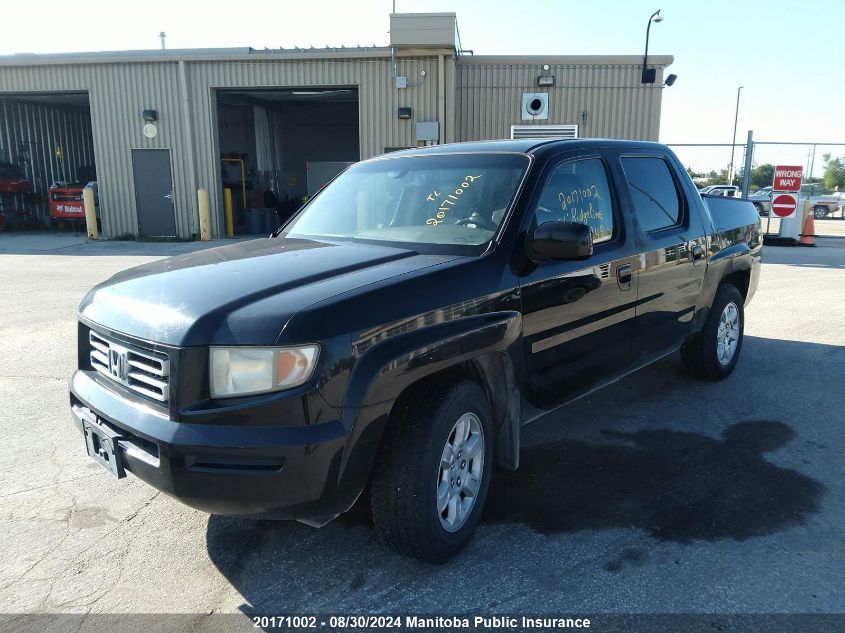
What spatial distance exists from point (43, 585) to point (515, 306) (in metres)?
2.39

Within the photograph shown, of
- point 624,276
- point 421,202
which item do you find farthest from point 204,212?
point 624,276

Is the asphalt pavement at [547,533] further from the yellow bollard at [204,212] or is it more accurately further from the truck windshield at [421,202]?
the yellow bollard at [204,212]

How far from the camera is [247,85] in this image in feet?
54.6

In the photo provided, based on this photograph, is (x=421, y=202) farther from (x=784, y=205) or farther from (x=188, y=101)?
(x=784, y=205)

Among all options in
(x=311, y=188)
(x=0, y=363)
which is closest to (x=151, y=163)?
(x=311, y=188)

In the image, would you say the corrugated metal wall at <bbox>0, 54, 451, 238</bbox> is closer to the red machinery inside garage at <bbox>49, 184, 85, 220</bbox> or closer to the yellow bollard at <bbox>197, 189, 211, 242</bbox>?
the yellow bollard at <bbox>197, 189, 211, 242</bbox>

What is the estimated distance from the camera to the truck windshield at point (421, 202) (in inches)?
130

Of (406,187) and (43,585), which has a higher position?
(406,187)

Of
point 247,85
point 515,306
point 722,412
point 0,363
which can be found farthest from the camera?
point 247,85

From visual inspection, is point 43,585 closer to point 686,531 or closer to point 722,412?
point 686,531

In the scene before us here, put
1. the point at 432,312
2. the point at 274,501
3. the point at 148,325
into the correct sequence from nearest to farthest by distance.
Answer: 1. the point at 274,501
2. the point at 148,325
3. the point at 432,312

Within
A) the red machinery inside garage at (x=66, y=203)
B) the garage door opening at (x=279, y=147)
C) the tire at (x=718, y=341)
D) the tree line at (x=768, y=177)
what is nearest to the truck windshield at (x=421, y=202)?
the tire at (x=718, y=341)

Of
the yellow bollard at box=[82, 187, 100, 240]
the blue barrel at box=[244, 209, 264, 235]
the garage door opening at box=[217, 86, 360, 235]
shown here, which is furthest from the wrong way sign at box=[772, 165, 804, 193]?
the yellow bollard at box=[82, 187, 100, 240]

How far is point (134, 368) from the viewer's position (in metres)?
2.56
